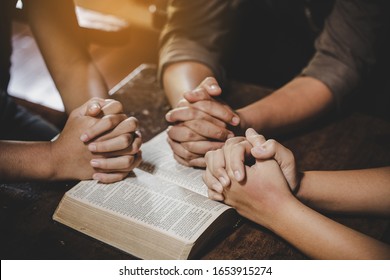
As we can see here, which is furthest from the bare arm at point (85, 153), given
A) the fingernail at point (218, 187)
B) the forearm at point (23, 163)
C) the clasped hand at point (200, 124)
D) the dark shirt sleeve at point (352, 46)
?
the dark shirt sleeve at point (352, 46)

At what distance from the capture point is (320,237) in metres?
0.75

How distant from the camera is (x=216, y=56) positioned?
4.61 ft

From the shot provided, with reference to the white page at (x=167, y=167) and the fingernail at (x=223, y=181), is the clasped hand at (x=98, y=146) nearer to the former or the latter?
the white page at (x=167, y=167)

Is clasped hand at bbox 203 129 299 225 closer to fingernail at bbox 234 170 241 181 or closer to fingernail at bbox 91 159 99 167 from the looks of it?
fingernail at bbox 234 170 241 181

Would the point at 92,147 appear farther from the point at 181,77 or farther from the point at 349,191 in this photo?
the point at 349,191

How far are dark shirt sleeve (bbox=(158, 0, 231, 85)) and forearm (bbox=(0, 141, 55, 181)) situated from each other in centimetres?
61

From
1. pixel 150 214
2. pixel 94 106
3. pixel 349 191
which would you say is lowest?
pixel 349 191

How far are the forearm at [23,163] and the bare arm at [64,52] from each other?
1.06ft

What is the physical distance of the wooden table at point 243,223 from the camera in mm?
772

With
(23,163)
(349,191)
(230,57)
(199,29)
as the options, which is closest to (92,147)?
(23,163)

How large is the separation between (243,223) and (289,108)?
19.1 inches
